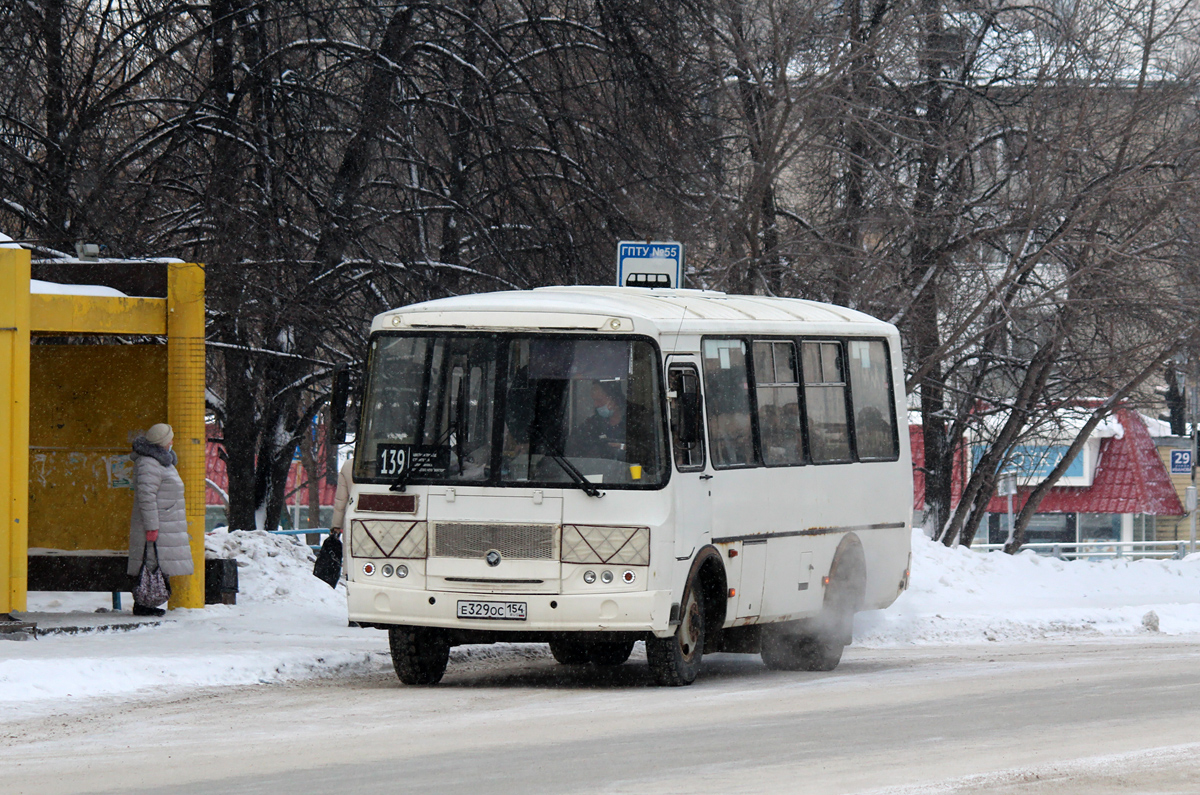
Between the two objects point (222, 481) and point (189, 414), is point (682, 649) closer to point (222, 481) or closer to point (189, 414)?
Result: point (189, 414)

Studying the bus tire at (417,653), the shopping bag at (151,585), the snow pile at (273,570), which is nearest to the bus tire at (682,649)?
the bus tire at (417,653)

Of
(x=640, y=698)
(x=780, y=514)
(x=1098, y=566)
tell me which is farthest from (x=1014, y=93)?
(x=640, y=698)

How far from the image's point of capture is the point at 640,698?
11570mm

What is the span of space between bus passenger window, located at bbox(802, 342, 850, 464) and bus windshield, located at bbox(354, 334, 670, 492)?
8.13ft

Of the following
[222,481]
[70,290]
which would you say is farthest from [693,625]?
[222,481]

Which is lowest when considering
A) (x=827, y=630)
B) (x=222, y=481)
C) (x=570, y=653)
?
(x=570, y=653)

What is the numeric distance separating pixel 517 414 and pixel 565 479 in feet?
1.92

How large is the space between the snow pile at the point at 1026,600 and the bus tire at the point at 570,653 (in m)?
3.79

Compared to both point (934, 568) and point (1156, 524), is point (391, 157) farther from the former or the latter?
point (1156, 524)

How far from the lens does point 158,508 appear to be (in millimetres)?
15547

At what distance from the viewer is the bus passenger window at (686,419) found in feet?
39.5

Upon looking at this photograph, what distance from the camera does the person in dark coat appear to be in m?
15.5

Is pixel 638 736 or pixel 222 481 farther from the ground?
pixel 222 481

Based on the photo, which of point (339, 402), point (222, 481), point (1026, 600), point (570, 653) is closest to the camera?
point (339, 402)
